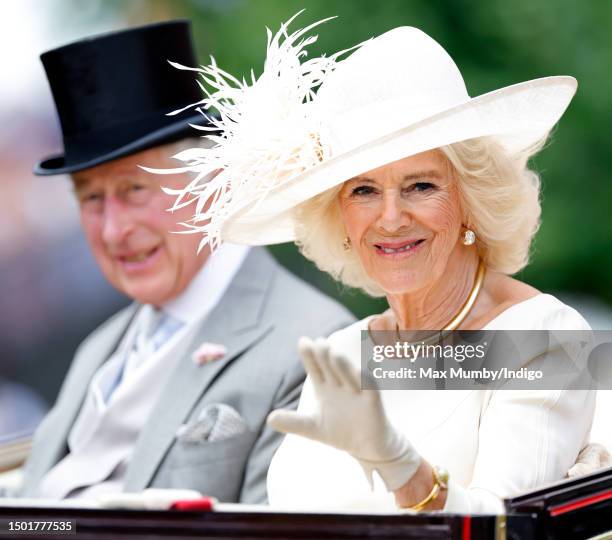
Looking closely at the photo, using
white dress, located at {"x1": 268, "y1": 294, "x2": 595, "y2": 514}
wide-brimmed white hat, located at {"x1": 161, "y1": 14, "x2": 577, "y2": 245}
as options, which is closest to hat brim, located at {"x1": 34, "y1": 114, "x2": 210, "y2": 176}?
wide-brimmed white hat, located at {"x1": 161, "y1": 14, "x2": 577, "y2": 245}

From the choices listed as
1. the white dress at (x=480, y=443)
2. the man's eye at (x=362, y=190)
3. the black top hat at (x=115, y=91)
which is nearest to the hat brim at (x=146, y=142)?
the black top hat at (x=115, y=91)

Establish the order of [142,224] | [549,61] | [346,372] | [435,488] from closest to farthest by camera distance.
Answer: [346,372], [435,488], [142,224], [549,61]

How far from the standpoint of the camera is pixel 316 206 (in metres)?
2.20

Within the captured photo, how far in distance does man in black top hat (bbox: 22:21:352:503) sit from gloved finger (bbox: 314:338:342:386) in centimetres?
137

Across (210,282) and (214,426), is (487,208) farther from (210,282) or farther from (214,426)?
Result: (210,282)

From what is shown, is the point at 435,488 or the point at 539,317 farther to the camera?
the point at 539,317

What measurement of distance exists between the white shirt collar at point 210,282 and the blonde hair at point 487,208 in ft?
3.23

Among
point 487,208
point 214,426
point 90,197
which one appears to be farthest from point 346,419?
point 90,197

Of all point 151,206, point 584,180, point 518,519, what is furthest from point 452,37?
point 518,519

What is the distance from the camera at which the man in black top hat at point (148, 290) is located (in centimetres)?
303

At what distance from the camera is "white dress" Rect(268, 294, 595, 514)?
6.19ft

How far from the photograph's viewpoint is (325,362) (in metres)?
1.57

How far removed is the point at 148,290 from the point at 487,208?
145cm

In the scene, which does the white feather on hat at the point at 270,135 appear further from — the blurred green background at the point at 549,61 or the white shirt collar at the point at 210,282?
the blurred green background at the point at 549,61
